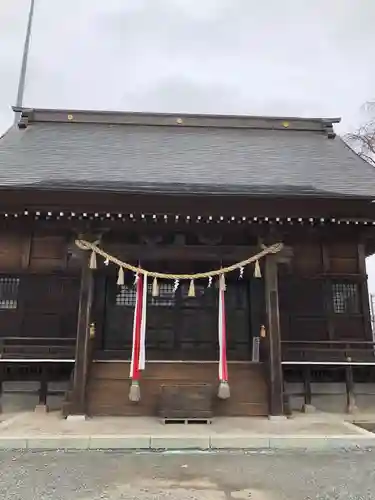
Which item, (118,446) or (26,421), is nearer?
(118,446)

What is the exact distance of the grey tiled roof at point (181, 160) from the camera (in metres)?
8.58

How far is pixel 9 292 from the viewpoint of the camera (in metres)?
8.85

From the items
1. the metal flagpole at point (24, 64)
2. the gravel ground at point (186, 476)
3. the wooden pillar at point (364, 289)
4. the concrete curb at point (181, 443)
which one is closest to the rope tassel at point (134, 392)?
the concrete curb at point (181, 443)

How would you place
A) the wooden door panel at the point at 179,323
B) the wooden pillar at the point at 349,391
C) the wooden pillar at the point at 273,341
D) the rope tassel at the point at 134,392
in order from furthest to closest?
the wooden door panel at the point at 179,323, the wooden pillar at the point at 349,391, the wooden pillar at the point at 273,341, the rope tassel at the point at 134,392

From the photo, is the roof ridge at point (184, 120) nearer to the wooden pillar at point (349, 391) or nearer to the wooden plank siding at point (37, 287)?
the wooden plank siding at point (37, 287)

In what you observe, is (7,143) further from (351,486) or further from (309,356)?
(351,486)

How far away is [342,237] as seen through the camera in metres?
9.30

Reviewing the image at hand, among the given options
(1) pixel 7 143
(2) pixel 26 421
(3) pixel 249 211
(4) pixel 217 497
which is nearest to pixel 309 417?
(3) pixel 249 211

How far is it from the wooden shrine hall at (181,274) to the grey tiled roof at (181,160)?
82mm

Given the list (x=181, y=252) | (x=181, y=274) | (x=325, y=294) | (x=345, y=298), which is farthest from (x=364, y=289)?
(x=181, y=252)

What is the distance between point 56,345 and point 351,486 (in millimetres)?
6205

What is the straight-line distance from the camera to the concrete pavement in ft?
16.7

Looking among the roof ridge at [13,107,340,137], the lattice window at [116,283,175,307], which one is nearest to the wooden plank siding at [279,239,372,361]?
the lattice window at [116,283,175,307]

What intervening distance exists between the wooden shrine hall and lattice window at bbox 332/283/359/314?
3cm
